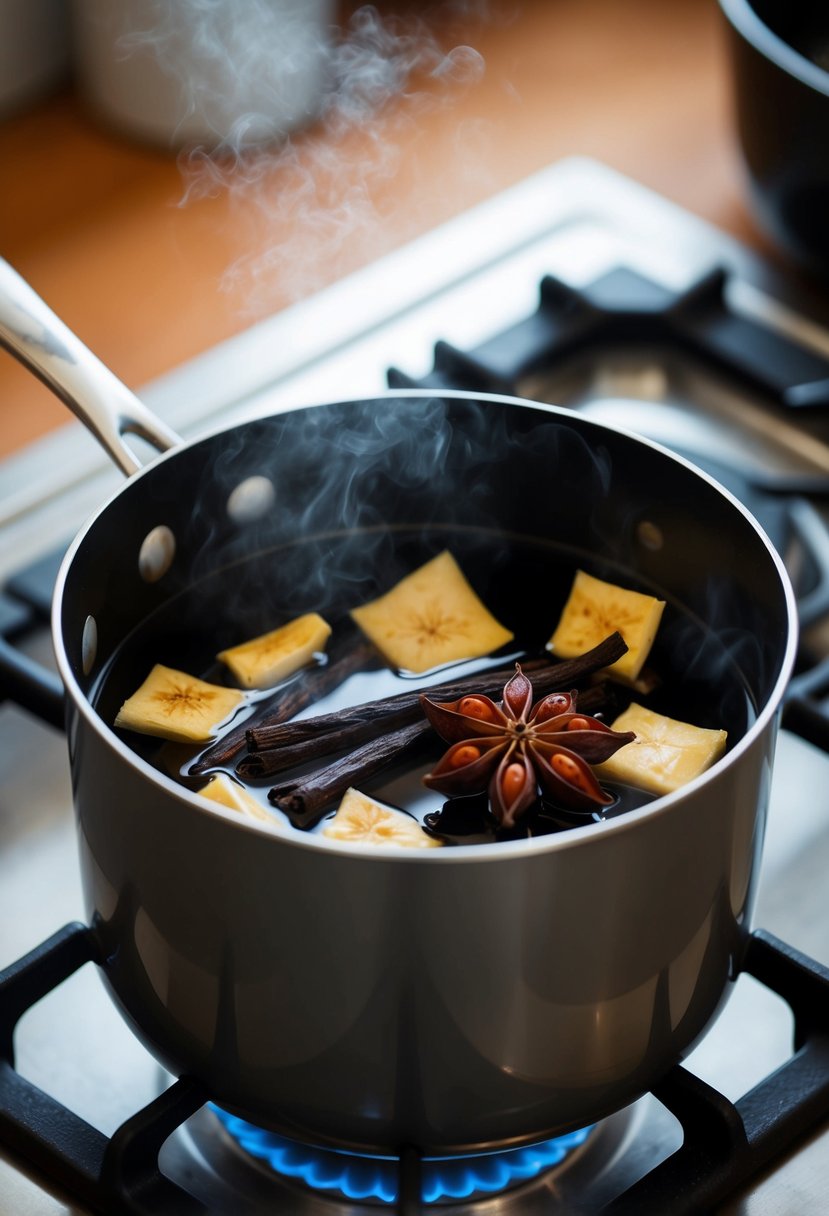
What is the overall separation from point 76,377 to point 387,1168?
0.42m

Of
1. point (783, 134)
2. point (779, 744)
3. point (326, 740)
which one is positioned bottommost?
point (779, 744)

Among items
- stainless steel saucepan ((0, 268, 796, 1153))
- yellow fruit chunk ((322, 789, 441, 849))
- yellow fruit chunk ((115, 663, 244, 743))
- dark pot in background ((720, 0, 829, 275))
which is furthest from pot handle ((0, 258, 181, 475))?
dark pot in background ((720, 0, 829, 275))

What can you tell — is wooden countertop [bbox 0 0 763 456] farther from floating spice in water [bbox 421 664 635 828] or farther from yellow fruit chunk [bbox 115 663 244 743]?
floating spice in water [bbox 421 664 635 828]

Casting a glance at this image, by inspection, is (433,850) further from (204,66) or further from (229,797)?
(204,66)

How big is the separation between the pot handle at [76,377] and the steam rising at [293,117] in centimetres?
44

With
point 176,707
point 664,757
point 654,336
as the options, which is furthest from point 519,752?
point 654,336

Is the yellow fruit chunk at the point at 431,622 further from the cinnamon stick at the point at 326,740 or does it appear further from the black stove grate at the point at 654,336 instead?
the black stove grate at the point at 654,336

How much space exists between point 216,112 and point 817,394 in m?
0.59

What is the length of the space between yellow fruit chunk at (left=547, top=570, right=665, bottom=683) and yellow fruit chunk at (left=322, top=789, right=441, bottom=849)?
16 centimetres

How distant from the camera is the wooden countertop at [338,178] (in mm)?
1210

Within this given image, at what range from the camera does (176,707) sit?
Answer: 0.74 metres

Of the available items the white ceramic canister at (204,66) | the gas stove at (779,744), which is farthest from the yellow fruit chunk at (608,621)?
the white ceramic canister at (204,66)

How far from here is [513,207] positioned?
1273 mm

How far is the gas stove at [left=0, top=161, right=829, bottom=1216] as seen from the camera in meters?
0.66
